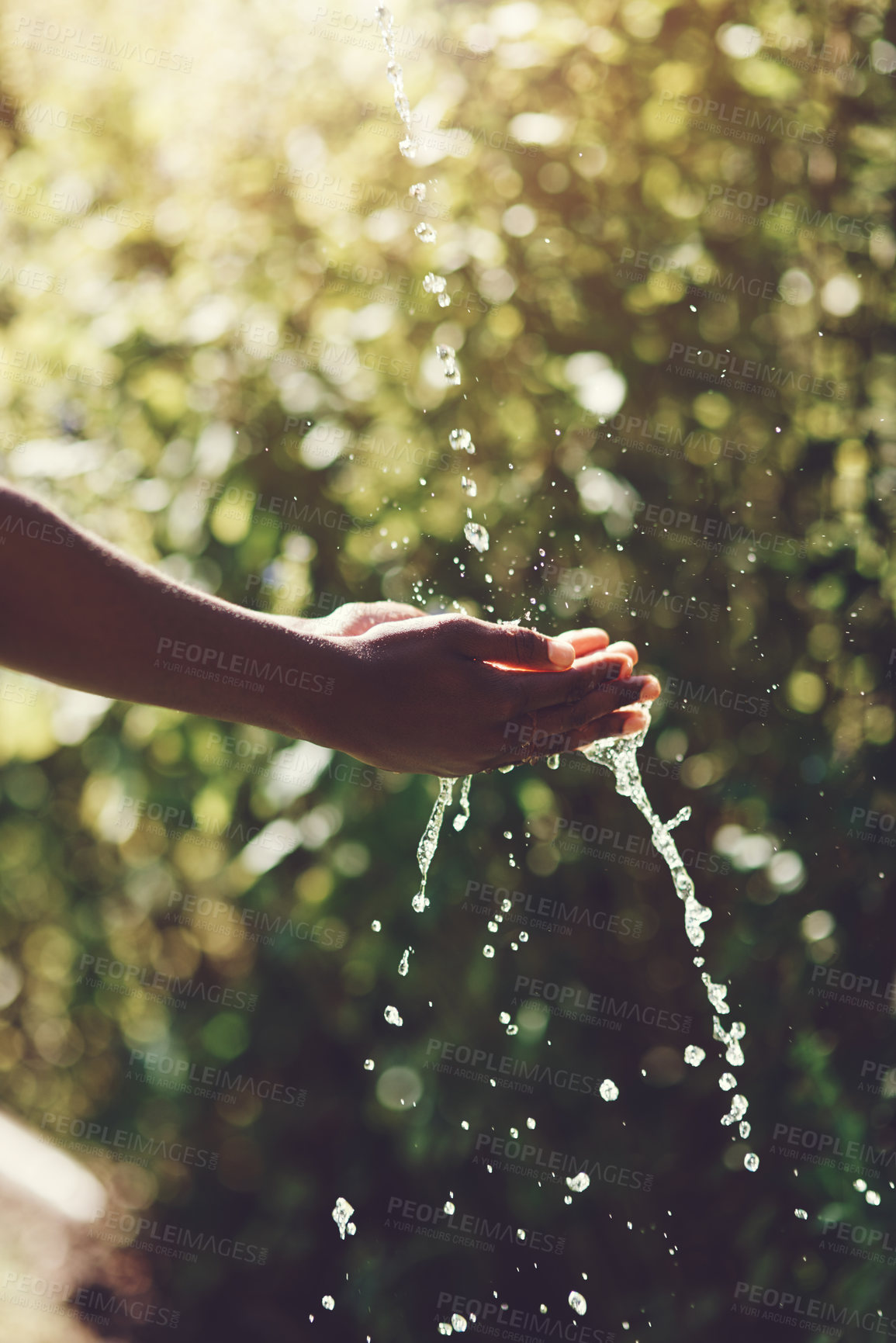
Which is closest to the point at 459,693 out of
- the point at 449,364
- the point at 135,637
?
the point at 135,637

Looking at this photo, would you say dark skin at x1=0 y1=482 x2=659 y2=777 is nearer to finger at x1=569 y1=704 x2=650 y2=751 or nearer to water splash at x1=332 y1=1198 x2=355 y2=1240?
finger at x1=569 y1=704 x2=650 y2=751

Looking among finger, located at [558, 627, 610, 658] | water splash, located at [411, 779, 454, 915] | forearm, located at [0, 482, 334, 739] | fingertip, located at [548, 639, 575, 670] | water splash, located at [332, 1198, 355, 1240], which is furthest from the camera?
water splash, located at [332, 1198, 355, 1240]

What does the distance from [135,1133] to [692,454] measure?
181cm

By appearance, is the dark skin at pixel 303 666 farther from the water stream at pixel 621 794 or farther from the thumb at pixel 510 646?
the water stream at pixel 621 794

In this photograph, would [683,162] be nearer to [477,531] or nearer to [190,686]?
[477,531]

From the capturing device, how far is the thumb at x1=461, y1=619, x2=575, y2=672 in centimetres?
130

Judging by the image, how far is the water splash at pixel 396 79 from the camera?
1791 millimetres

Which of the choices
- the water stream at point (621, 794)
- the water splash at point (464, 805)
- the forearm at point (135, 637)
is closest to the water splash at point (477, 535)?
the water stream at point (621, 794)

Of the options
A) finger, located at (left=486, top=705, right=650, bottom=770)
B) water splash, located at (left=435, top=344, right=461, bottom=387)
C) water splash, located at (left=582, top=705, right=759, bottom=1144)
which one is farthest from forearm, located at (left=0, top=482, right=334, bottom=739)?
water splash, located at (left=435, top=344, right=461, bottom=387)

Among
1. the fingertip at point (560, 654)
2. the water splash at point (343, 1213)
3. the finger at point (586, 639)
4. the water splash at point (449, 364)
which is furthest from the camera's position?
the water splash at point (343, 1213)

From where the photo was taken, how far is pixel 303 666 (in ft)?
4.22

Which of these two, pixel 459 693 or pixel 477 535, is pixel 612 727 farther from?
pixel 477 535

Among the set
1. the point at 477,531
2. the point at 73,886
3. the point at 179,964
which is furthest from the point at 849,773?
the point at 73,886

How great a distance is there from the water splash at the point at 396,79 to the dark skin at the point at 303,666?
975mm
